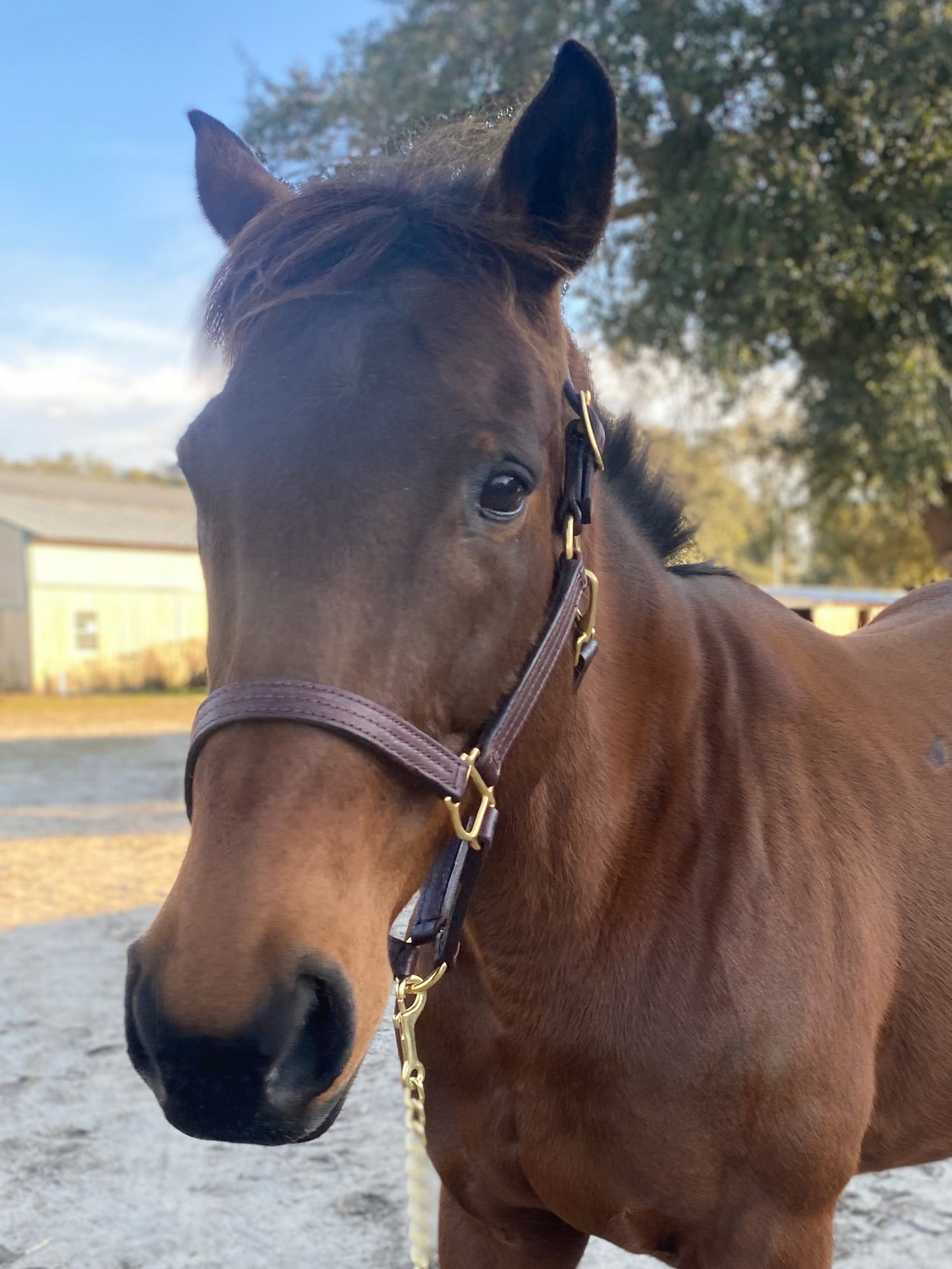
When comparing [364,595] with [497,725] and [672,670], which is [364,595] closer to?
[497,725]

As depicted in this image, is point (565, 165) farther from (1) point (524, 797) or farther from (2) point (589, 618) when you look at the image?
(1) point (524, 797)

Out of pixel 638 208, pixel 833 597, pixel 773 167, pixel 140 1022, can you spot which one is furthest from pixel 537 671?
pixel 833 597

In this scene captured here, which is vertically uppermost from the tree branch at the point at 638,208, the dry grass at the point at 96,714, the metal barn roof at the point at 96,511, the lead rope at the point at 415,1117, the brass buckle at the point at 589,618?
the tree branch at the point at 638,208

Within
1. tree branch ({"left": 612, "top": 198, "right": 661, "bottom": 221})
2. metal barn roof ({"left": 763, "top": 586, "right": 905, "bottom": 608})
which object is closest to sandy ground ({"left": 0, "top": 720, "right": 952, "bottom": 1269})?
metal barn roof ({"left": 763, "top": 586, "right": 905, "bottom": 608})

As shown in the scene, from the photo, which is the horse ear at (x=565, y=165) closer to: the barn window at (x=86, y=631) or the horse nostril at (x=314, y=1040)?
the horse nostril at (x=314, y=1040)

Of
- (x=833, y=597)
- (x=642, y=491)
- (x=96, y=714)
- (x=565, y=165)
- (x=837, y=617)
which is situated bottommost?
(x=96, y=714)

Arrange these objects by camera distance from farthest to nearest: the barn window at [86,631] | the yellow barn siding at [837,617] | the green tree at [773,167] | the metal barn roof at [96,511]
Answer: the metal barn roof at [96,511], the barn window at [86,631], the green tree at [773,167], the yellow barn siding at [837,617]

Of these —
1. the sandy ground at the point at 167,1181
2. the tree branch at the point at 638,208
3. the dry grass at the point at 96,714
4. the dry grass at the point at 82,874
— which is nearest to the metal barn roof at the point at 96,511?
the dry grass at the point at 96,714

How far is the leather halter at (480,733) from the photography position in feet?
4.33

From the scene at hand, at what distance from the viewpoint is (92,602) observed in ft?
91.1

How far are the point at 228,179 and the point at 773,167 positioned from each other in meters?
8.97

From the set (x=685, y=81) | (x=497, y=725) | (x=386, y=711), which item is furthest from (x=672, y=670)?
(x=685, y=81)

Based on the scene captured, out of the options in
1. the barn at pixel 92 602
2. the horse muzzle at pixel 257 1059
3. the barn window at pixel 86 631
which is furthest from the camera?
the barn window at pixel 86 631

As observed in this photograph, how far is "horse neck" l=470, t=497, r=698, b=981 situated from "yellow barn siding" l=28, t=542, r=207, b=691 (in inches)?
1038
